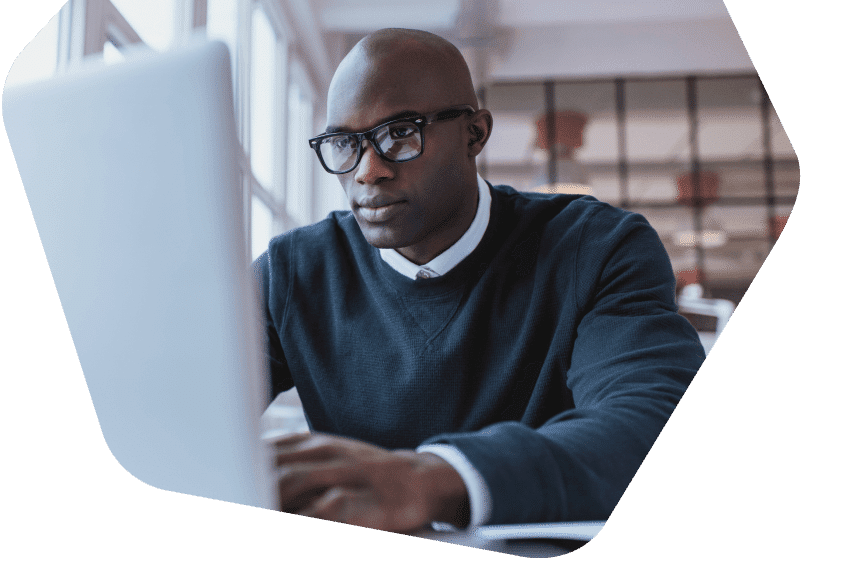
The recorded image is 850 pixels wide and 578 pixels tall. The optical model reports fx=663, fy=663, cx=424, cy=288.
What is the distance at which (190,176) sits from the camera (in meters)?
0.74

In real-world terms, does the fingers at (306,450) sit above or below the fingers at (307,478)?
above

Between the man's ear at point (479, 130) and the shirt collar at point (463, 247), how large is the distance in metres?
0.04

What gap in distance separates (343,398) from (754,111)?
0.65 meters

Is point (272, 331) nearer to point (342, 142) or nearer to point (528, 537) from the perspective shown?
point (342, 142)

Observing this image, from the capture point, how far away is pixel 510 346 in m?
0.85

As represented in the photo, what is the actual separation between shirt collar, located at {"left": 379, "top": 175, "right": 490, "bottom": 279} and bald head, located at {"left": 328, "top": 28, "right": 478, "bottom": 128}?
115 mm

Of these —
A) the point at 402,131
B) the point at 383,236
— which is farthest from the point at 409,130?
the point at 383,236

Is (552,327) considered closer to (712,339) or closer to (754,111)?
(712,339)

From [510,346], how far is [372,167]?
0.29 metres

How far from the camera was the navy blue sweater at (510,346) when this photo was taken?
0.74 meters

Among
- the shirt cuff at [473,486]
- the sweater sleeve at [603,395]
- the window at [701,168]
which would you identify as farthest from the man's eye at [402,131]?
the shirt cuff at [473,486]

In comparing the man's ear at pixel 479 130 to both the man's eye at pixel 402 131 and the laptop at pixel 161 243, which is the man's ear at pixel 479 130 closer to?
the man's eye at pixel 402 131

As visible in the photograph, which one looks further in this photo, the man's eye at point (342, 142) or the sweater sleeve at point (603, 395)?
the man's eye at point (342, 142)

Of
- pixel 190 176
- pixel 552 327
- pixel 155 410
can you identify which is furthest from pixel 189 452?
pixel 552 327
